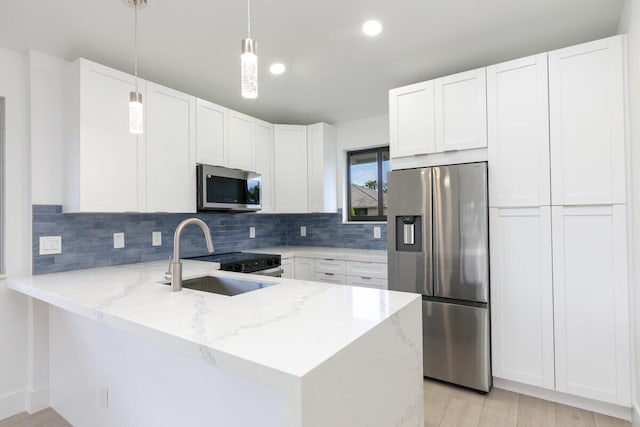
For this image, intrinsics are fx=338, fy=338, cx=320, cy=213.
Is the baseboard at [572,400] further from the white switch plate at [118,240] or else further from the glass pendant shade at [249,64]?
the white switch plate at [118,240]

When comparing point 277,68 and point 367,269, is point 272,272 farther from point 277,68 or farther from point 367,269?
point 277,68

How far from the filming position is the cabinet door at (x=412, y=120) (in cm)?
268

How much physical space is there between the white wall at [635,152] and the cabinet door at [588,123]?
0.08m

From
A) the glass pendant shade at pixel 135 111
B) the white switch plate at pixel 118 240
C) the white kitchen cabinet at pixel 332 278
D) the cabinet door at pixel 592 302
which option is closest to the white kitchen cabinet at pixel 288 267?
the white kitchen cabinet at pixel 332 278

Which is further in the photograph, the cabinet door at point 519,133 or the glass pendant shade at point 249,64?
the cabinet door at point 519,133

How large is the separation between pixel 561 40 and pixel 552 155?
0.82 m

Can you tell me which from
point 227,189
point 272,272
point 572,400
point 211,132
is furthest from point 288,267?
point 572,400

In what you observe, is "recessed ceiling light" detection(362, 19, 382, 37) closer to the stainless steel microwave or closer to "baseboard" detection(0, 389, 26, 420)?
the stainless steel microwave

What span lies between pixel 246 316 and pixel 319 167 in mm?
2769

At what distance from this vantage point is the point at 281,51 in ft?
7.97

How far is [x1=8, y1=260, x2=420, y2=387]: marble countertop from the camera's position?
913 mm

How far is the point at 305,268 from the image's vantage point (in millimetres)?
3668

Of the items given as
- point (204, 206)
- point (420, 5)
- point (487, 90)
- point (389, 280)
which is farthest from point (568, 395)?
point (204, 206)

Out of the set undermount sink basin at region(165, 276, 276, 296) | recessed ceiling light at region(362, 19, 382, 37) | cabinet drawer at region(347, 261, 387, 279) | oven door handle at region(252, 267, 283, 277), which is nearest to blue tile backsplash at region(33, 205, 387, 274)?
cabinet drawer at region(347, 261, 387, 279)
